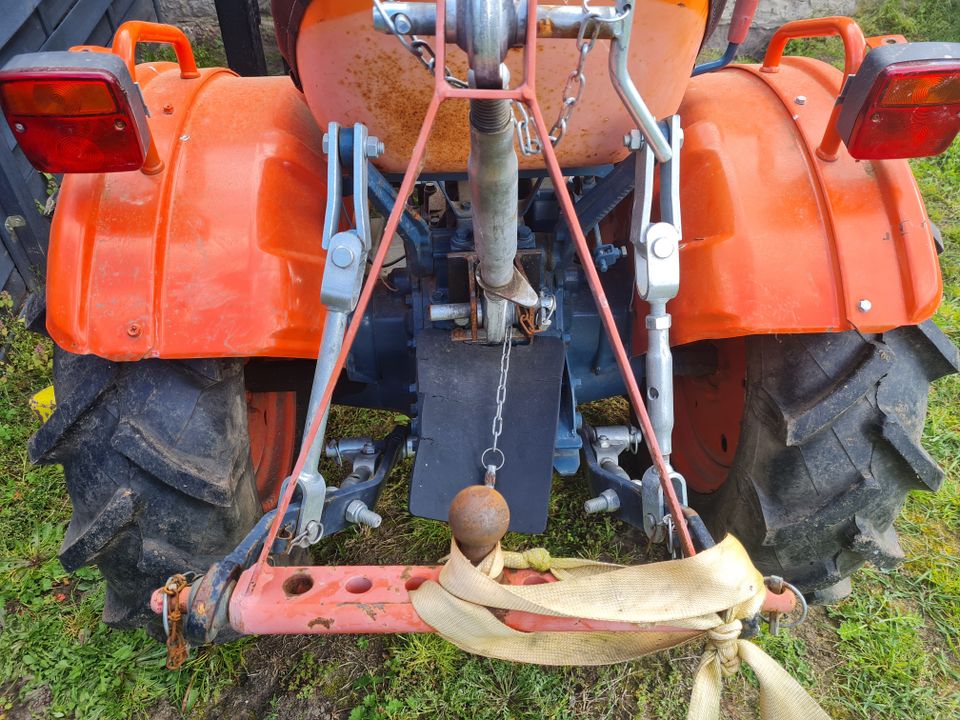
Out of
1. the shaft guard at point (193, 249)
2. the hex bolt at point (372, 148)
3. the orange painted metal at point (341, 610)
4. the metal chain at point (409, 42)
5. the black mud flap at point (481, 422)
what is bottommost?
the black mud flap at point (481, 422)

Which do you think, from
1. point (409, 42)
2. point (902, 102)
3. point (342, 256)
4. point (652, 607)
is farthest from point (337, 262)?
point (902, 102)

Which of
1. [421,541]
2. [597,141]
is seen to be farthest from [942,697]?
[597,141]

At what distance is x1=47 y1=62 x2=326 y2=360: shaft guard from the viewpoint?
1.30 m

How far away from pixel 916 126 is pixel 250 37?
3213mm

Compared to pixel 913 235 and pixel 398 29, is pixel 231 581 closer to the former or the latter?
pixel 398 29

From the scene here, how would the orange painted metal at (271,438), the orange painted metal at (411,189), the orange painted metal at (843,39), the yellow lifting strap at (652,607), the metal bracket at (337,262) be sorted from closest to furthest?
the orange painted metal at (411,189) → the yellow lifting strap at (652,607) → the metal bracket at (337,262) → the orange painted metal at (843,39) → the orange painted metal at (271,438)

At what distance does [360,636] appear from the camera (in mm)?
1938

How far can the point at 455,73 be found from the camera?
4.03 ft

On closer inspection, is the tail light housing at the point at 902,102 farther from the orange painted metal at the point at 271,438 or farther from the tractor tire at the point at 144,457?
the orange painted metal at the point at 271,438

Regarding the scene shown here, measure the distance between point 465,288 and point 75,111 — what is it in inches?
32.6

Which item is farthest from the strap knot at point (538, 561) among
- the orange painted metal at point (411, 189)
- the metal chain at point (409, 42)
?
the metal chain at point (409, 42)

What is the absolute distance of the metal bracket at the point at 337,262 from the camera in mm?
1270

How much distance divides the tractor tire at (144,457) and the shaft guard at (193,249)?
0.41 ft

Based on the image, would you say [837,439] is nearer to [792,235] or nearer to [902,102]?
[792,235]
